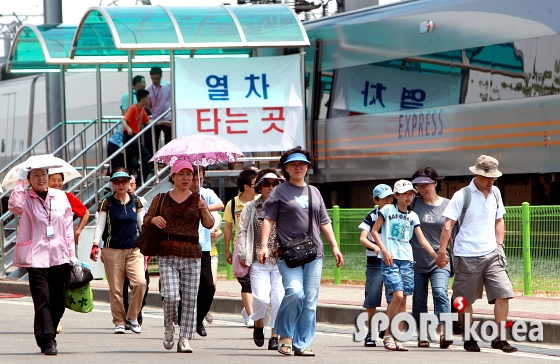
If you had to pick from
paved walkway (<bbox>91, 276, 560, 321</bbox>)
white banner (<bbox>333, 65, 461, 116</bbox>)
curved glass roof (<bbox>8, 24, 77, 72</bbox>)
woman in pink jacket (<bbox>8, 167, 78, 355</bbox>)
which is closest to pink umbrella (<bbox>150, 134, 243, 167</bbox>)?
woman in pink jacket (<bbox>8, 167, 78, 355</bbox>)

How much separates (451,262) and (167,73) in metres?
13.4

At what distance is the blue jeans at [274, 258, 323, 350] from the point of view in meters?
9.20

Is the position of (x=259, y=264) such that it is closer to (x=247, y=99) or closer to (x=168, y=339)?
(x=168, y=339)

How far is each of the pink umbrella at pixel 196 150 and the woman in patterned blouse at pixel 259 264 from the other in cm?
49

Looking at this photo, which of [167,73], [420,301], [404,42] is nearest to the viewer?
[420,301]

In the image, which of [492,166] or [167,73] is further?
[167,73]

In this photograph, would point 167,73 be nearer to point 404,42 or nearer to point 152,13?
point 152,13

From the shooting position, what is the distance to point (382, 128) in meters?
18.4

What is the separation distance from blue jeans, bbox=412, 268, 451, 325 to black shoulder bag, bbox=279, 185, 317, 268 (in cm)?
141

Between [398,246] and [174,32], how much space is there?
9.59 m

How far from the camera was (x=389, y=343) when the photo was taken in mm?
9891

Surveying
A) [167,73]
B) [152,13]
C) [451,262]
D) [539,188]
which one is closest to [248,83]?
[152,13]

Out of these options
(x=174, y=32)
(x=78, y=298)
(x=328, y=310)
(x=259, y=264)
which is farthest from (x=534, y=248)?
(x=174, y=32)

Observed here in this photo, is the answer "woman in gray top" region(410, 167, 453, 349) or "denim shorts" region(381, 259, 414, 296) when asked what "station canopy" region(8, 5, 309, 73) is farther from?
"denim shorts" region(381, 259, 414, 296)
